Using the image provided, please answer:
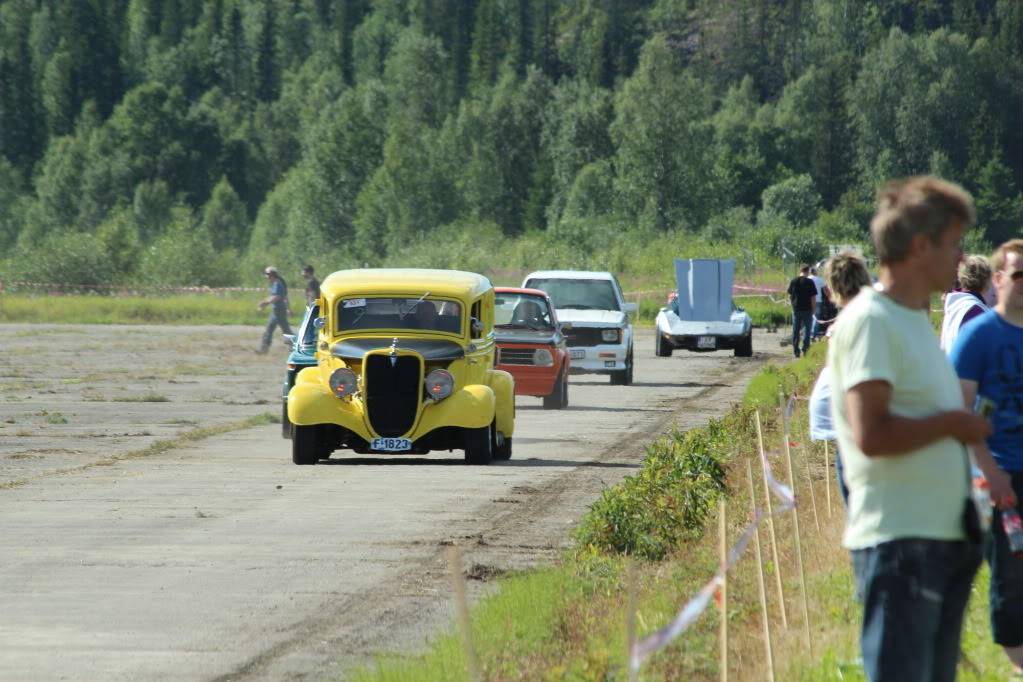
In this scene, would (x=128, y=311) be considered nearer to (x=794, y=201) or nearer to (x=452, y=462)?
(x=452, y=462)

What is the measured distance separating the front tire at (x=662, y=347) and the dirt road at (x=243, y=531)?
12719mm

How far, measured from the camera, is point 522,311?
2692 cm

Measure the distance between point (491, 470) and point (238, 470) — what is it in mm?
2212

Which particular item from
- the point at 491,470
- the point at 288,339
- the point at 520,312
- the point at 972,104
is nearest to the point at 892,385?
the point at 491,470

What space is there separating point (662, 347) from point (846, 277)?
3203cm

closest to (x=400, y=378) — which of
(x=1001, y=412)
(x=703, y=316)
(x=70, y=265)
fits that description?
(x=1001, y=412)

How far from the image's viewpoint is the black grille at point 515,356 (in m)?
26.1

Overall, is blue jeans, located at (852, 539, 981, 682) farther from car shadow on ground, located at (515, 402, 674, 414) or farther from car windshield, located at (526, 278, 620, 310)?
car windshield, located at (526, 278, 620, 310)

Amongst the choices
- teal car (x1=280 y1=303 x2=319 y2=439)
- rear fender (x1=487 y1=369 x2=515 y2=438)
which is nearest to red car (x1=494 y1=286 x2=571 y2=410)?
teal car (x1=280 y1=303 x2=319 y2=439)

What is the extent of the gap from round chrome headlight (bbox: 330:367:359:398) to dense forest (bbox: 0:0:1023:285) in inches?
2982

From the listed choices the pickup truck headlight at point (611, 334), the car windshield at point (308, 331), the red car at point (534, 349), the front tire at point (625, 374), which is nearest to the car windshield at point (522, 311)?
the red car at point (534, 349)

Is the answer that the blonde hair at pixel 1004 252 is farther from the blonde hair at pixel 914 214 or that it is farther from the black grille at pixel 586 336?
the black grille at pixel 586 336

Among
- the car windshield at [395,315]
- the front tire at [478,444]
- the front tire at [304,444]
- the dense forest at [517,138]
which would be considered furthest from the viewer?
the dense forest at [517,138]

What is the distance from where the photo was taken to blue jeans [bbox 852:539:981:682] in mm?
5059
